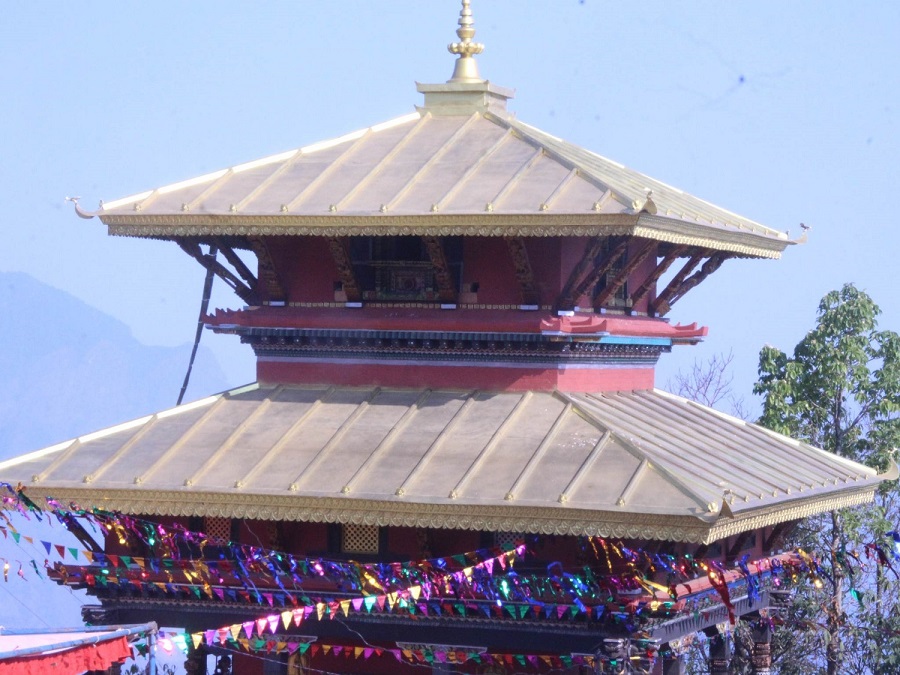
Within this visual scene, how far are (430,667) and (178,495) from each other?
3057mm

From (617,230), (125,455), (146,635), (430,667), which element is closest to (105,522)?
(125,455)

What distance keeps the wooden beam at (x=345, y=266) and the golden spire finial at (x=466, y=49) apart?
324 cm

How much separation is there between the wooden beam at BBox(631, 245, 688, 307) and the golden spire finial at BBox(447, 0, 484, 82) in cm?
307

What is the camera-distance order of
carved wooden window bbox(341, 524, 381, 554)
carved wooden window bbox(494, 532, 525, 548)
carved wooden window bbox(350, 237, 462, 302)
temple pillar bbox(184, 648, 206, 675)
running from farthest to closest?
temple pillar bbox(184, 648, 206, 675), carved wooden window bbox(350, 237, 462, 302), carved wooden window bbox(341, 524, 381, 554), carved wooden window bbox(494, 532, 525, 548)

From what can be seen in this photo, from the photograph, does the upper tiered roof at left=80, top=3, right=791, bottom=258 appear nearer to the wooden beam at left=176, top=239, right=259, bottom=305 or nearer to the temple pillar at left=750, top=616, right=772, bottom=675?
the wooden beam at left=176, top=239, right=259, bottom=305

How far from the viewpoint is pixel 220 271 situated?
18328 mm

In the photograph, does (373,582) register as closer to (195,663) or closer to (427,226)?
(427,226)

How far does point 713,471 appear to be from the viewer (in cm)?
1568

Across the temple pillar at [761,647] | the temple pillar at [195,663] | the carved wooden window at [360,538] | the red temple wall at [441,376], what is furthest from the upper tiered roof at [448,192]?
the temple pillar at [195,663]

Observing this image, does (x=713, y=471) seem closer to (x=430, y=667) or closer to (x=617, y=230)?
(x=617, y=230)

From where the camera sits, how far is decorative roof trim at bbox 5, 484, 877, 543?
1412 cm

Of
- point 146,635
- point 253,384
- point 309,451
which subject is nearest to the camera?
point 146,635

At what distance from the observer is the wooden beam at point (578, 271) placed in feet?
54.3

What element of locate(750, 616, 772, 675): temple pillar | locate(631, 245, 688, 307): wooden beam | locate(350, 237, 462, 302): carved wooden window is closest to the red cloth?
locate(350, 237, 462, 302): carved wooden window
